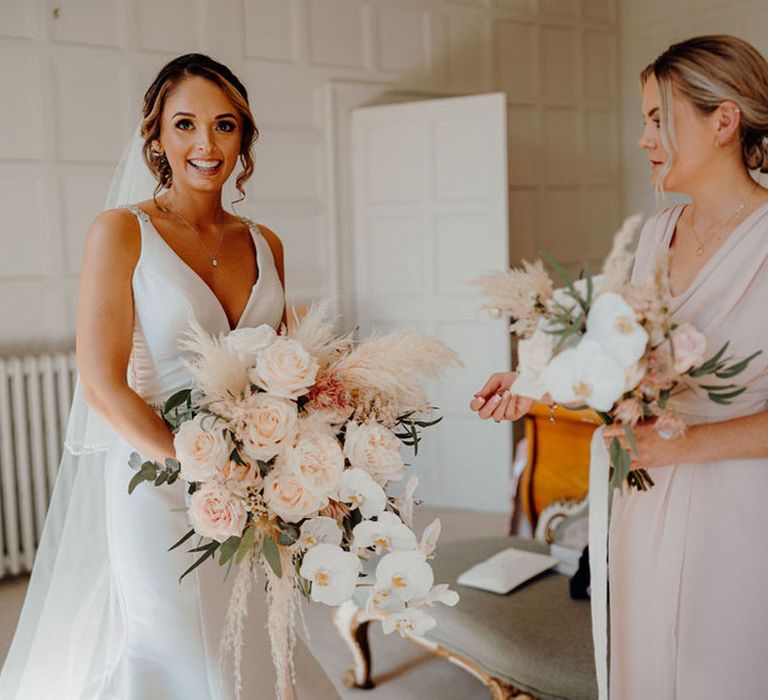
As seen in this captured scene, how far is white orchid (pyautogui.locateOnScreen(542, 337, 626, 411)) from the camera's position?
48.4 inches

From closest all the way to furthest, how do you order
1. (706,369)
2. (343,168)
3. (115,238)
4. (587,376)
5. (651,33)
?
(587,376) → (706,369) → (115,238) → (343,168) → (651,33)

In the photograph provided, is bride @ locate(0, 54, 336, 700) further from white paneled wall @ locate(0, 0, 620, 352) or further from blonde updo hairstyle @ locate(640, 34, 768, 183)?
white paneled wall @ locate(0, 0, 620, 352)

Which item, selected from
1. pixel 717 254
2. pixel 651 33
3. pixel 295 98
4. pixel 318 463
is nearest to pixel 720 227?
pixel 717 254

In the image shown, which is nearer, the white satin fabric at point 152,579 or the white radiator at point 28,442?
the white satin fabric at point 152,579

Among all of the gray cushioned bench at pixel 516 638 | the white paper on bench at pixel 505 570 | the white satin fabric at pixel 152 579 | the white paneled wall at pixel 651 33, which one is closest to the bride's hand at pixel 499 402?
the white satin fabric at pixel 152 579

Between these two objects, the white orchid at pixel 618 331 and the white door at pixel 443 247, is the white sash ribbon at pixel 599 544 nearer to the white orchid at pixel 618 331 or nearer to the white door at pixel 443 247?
the white orchid at pixel 618 331

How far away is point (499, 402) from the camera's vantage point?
6.02ft

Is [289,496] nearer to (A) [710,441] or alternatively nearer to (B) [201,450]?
(B) [201,450]

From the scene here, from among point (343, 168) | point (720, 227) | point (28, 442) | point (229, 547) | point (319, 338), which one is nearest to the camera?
point (229, 547)

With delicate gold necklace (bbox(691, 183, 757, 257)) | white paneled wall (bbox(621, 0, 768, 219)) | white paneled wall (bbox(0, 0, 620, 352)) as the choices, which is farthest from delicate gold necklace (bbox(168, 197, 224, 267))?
white paneled wall (bbox(621, 0, 768, 219))

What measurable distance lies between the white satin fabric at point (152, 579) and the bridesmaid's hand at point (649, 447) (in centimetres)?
94

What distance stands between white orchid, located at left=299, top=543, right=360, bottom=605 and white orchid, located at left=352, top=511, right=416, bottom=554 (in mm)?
44

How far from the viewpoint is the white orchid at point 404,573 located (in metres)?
1.46

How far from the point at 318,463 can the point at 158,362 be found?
0.80 meters
